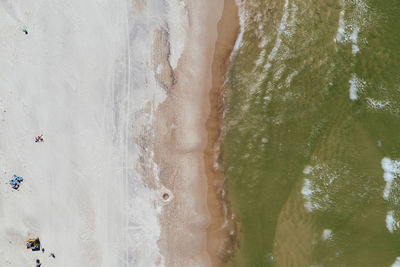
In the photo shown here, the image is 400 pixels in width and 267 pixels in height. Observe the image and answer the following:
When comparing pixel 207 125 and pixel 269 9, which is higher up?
pixel 269 9

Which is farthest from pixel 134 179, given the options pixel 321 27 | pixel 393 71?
pixel 393 71

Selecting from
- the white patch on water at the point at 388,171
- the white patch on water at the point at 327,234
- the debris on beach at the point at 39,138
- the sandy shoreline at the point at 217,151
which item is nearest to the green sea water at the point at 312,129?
the white patch on water at the point at 327,234

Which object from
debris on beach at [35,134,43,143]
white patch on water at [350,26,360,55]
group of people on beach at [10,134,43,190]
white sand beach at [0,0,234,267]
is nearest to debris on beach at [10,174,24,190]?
group of people on beach at [10,134,43,190]

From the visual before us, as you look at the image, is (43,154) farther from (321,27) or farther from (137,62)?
(321,27)

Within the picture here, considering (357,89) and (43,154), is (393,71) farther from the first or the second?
(43,154)

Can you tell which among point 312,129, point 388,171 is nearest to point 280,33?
point 312,129

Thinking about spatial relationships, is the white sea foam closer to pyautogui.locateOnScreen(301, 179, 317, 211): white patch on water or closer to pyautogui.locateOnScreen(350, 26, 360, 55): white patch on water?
pyautogui.locateOnScreen(350, 26, 360, 55): white patch on water

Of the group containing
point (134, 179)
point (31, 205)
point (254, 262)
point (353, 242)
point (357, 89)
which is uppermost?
point (357, 89)
